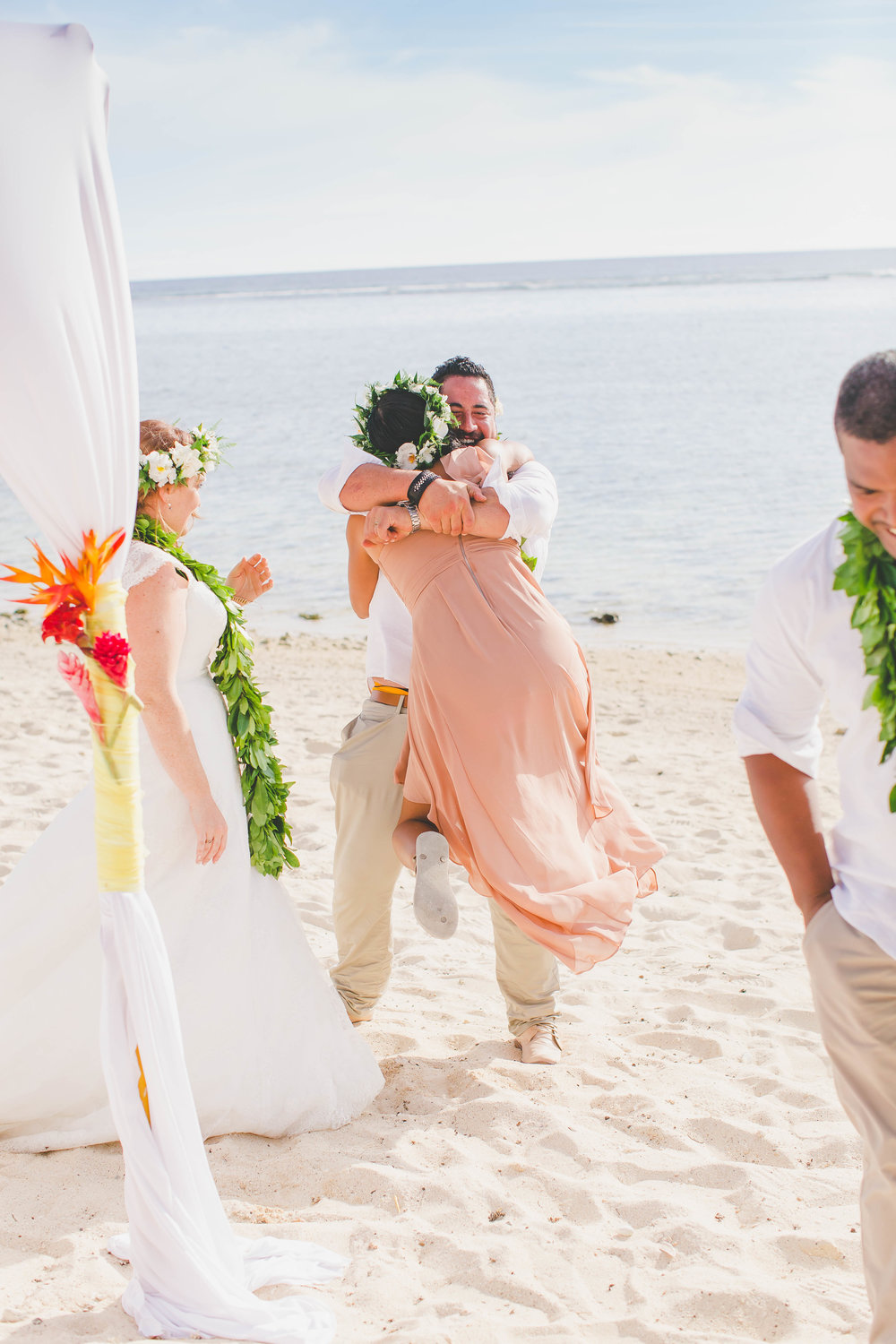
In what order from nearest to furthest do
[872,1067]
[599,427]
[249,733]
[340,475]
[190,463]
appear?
[872,1067]
[190,463]
[249,733]
[340,475]
[599,427]

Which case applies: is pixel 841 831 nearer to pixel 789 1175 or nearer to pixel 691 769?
pixel 789 1175

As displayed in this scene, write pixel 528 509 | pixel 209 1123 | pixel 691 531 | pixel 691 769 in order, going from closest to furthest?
pixel 209 1123, pixel 528 509, pixel 691 769, pixel 691 531

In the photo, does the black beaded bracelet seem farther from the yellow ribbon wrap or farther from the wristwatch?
the yellow ribbon wrap

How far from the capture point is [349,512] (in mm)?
3684

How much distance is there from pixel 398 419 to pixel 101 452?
58.8 inches

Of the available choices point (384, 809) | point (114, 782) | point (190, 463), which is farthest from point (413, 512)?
point (114, 782)

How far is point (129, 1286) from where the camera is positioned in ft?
8.41

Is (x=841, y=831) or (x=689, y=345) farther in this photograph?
(x=689, y=345)

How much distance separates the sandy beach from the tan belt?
47.9 inches

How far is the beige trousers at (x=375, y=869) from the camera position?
12.7 ft

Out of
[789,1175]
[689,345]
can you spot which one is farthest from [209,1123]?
[689,345]

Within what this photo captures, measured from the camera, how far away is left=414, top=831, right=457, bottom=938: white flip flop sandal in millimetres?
3221

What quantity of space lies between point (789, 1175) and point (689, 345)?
133 feet

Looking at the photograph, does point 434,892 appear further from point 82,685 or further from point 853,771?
point 853,771
